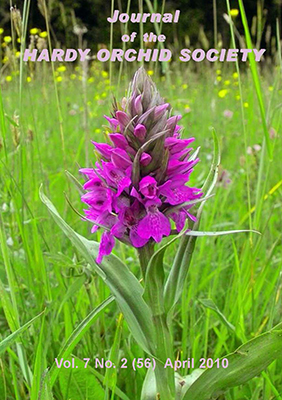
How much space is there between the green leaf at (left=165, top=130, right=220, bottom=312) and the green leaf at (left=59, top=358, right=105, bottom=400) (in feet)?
0.67

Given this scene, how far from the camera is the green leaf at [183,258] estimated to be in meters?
0.68

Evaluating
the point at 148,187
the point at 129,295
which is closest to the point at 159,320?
the point at 129,295

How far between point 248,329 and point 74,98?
3578 mm

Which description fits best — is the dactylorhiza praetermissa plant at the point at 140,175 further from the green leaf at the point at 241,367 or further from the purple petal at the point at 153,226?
the green leaf at the point at 241,367

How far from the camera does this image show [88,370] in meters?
0.81

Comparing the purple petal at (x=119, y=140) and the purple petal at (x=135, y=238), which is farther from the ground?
the purple petal at (x=119, y=140)

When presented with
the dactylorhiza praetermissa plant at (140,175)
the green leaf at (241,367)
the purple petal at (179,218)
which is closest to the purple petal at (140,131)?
the dactylorhiza praetermissa plant at (140,175)

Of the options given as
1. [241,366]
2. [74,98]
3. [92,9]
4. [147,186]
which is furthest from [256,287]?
[92,9]

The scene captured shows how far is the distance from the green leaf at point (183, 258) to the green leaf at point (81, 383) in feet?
0.67

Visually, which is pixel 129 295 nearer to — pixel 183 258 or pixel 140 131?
pixel 183 258

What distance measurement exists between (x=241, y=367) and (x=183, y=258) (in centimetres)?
17

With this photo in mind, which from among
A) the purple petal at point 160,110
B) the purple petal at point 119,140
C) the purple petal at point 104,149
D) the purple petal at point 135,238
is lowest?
the purple petal at point 135,238

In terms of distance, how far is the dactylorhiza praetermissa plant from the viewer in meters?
0.64

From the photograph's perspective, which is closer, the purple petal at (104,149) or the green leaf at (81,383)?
the purple petal at (104,149)
